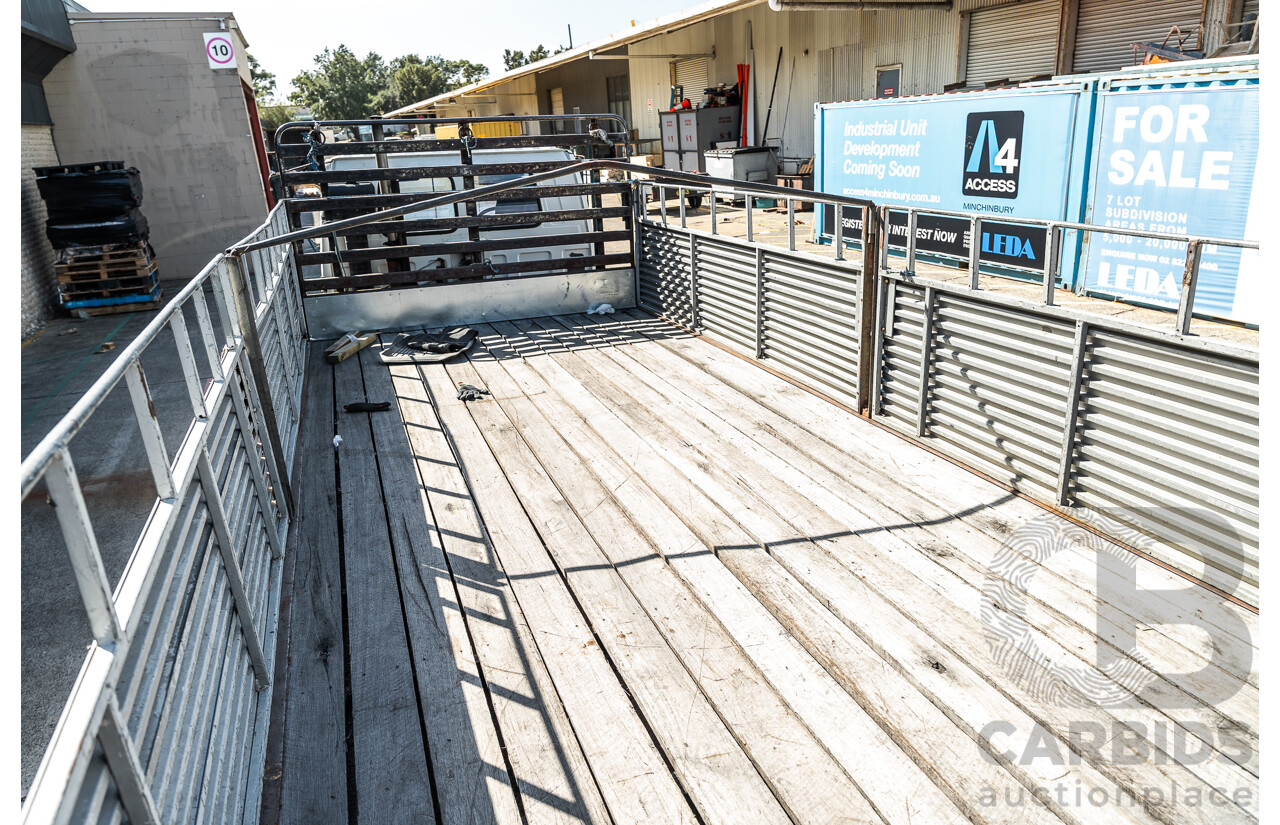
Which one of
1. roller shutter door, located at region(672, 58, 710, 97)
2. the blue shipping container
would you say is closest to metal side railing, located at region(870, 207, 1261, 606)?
the blue shipping container

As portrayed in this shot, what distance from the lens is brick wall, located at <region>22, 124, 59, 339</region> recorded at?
11.8m

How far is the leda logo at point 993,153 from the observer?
8.80m

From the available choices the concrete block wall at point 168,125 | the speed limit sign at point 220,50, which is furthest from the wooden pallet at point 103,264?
the speed limit sign at point 220,50

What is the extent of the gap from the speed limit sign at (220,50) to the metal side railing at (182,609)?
1286cm

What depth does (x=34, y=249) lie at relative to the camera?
1245 centimetres

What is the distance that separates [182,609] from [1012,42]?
16.1m

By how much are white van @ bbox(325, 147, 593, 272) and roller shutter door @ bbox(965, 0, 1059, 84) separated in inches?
354

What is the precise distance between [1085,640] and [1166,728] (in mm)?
565

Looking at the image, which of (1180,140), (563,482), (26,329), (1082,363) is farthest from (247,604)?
(26,329)

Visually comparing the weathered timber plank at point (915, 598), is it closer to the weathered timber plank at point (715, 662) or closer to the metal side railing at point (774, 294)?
the weathered timber plank at point (715, 662)

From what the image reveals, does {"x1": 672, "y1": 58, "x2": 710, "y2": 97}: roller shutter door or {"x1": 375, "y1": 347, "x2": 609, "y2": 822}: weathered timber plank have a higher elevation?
{"x1": 672, "y1": 58, "x2": 710, "y2": 97}: roller shutter door

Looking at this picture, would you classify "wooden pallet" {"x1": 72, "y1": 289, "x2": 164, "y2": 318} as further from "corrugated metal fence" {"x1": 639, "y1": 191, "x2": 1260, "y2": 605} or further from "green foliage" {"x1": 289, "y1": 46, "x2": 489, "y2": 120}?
"green foliage" {"x1": 289, "y1": 46, "x2": 489, "y2": 120}

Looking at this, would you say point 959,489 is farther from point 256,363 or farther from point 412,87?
point 412,87

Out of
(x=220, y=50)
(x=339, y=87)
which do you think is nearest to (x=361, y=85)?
(x=339, y=87)
